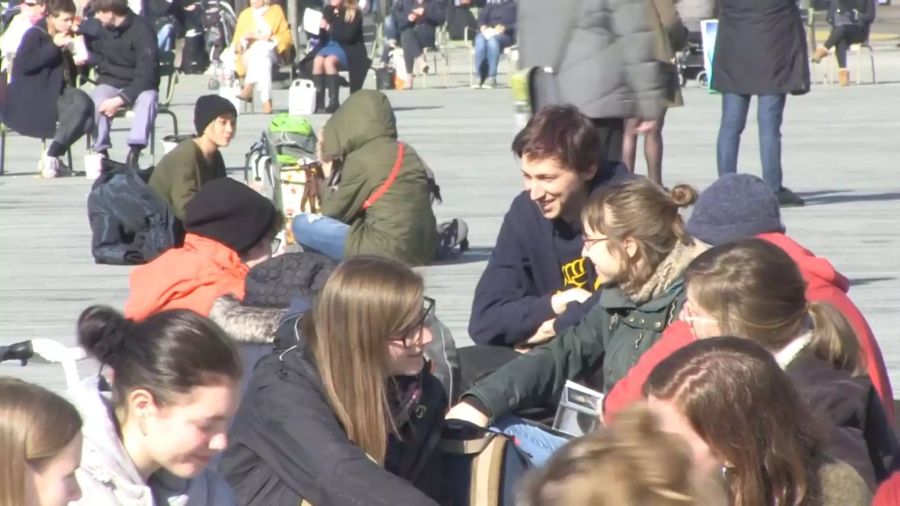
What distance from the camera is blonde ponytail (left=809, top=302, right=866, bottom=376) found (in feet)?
13.1

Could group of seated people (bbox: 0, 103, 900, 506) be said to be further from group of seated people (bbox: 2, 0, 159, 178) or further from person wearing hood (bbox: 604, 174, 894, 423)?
group of seated people (bbox: 2, 0, 159, 178)

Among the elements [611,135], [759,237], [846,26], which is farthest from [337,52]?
[759,237]

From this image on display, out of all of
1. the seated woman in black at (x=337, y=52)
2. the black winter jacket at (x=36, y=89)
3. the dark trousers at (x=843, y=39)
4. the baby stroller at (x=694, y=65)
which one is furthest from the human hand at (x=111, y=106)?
the dark trousers at (x=843, y=39)

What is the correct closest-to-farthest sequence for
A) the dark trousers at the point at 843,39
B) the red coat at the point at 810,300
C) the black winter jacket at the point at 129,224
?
the red coat at the point at 810,300 < the black winter jacket at the point at 129,224 < the dark trousers at the point at 843,39

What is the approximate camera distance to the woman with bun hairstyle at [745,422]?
10.5 feet

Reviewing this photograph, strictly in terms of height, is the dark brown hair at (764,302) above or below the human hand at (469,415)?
above

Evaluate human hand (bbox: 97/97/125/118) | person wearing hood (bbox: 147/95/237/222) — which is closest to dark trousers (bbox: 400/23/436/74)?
human hand (bbox: 97/97/125/118)

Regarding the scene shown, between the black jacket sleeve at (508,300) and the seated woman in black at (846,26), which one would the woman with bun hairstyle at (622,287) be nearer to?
the black jacket sleeve at (508,300)

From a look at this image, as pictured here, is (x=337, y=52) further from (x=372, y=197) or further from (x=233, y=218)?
(x=233, y=218)

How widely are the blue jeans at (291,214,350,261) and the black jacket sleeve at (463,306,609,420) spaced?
4.00 meters

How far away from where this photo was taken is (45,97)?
14562 millimetres

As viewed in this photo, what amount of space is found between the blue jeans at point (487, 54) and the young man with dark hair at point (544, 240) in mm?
20389

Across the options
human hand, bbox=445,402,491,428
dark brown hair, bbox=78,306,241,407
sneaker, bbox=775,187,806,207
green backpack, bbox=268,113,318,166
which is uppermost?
dark brown hair, bbox=78,306,241,407

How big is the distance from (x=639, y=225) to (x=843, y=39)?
20.1m
